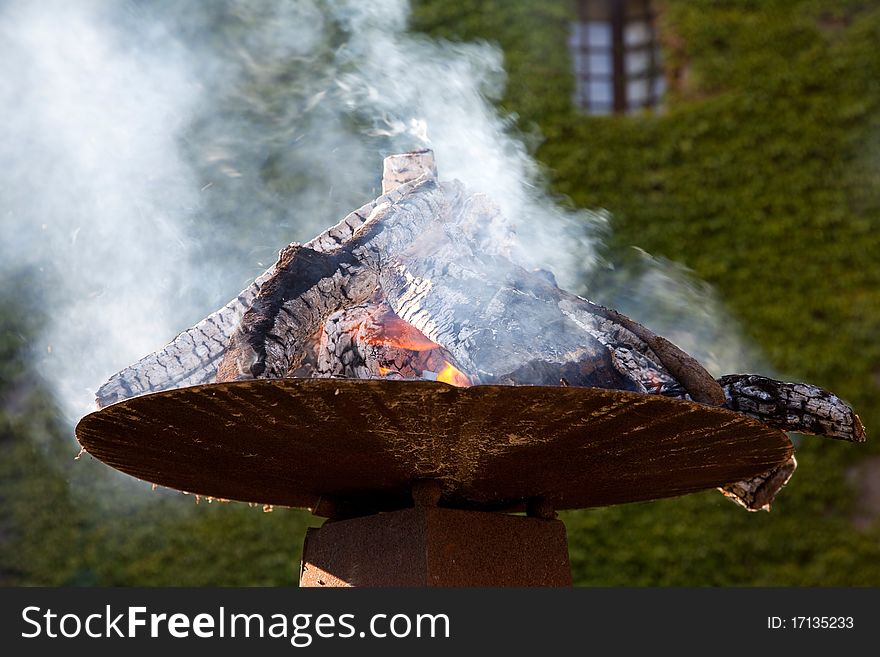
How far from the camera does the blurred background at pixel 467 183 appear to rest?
3152 millimetres

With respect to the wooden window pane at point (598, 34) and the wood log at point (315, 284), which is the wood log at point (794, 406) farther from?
the wooden window pane at point (598, 34)

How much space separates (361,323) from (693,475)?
2.88 feet

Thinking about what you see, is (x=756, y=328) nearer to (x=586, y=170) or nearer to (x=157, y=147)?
(x=586, y=170)

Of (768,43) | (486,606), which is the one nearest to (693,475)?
(486,606)

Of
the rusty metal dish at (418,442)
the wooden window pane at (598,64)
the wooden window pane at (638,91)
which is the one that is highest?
the wooden window pane at (598,64)

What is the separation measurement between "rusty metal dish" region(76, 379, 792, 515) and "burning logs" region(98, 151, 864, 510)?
0.16 metres

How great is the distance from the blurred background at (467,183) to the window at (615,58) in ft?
0.06

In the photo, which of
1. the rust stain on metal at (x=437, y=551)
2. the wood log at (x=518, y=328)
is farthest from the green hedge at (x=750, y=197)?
the rust stain on metal at (x=437, y=551)

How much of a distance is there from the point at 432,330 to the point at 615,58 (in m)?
4.10

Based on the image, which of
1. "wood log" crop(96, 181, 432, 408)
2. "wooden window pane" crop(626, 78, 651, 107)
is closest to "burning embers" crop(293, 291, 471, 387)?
"wood log" crop(96, 181, 432, 408)

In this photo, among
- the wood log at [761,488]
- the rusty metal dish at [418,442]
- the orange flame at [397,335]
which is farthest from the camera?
the wood log at [761,488]

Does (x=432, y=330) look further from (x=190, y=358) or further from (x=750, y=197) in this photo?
(x=750, y=197)

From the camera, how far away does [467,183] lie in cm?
318

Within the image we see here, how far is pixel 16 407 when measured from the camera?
16.9 feet
